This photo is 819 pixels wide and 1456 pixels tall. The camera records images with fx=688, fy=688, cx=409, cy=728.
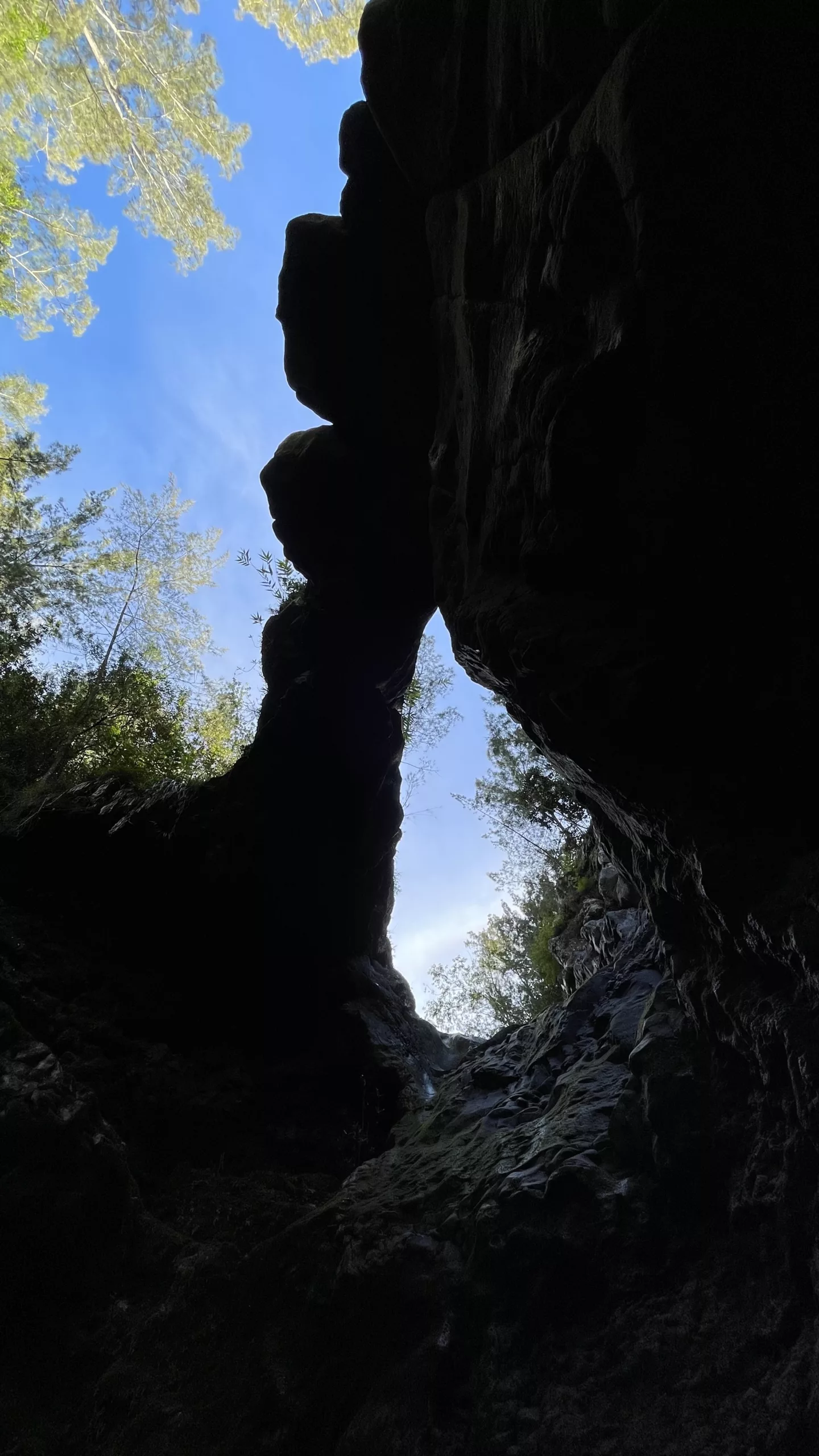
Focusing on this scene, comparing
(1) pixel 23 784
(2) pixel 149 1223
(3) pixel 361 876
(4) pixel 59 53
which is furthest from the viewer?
(4) pixel 59 53

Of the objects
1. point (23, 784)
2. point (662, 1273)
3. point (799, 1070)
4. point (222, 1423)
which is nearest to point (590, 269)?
point (799, 1070)

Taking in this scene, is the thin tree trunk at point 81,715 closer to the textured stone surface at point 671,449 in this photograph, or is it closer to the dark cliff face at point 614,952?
the dark cliff face at point 614,952

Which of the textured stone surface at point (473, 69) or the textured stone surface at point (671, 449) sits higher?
the textured stone surface at point (473, 69)

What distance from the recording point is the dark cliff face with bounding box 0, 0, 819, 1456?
141 inches

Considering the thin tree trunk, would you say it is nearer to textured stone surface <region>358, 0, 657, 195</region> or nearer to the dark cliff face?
the dark cliff face

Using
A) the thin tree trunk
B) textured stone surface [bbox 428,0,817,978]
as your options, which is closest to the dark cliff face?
textured stone surface [bbox 428,0,817,978]

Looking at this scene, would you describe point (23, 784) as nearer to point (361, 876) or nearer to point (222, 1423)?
point (361, 876)

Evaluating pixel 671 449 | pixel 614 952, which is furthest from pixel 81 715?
pixel 671 449

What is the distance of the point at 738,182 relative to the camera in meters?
3.58

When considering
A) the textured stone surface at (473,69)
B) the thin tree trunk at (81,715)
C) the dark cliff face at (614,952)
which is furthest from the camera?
the thin tree trunk at (81,715)

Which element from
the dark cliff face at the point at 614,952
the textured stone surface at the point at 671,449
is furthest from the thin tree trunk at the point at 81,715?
the textured stone surface at the point at 671,449

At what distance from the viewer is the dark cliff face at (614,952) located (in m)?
3.57

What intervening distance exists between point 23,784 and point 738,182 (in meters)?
11.4

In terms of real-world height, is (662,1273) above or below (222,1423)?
above
